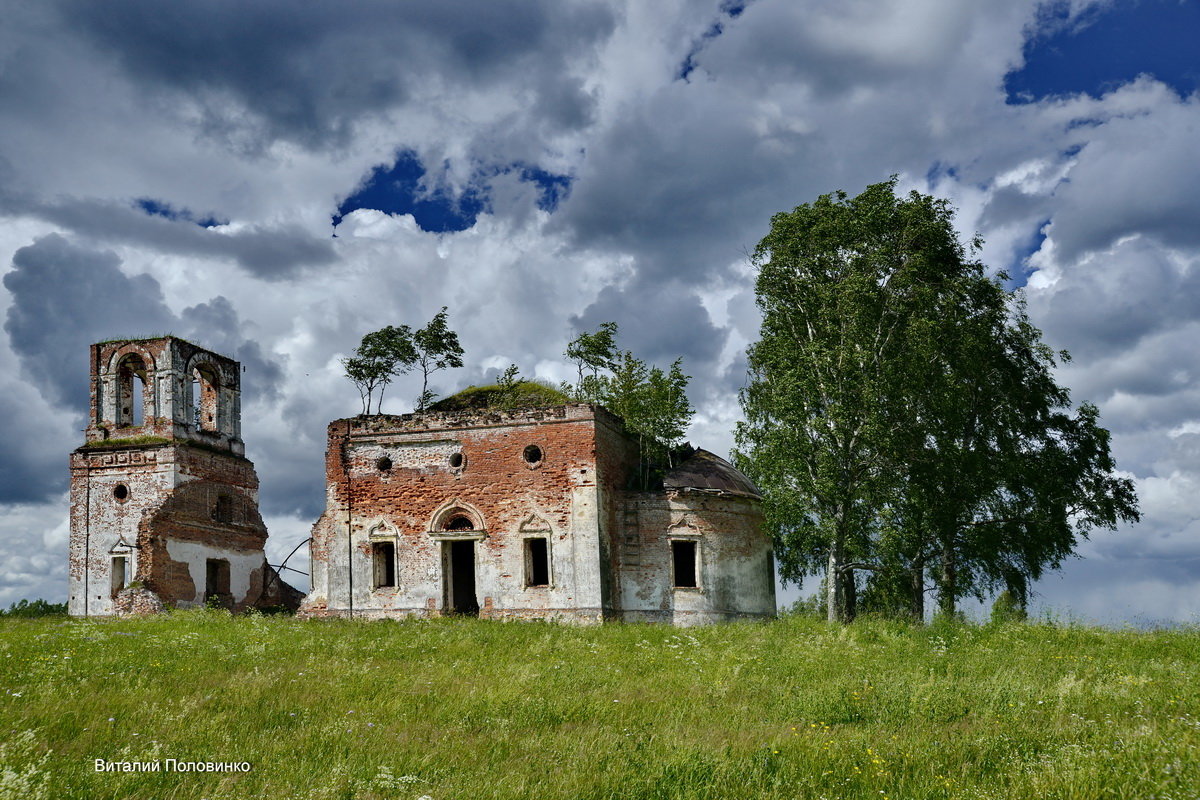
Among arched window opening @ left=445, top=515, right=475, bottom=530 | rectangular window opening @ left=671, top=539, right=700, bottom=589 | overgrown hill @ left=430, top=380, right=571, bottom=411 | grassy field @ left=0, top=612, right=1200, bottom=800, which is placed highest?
overgrown hill @ left=430, top=380, right=571, bottom=411

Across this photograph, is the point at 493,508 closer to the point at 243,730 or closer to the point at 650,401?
the point at 650,401

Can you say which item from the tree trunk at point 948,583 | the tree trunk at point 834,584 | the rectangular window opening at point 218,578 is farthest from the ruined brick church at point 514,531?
the tree trunk at point 948,583

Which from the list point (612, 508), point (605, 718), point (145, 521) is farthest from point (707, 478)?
point (145, 521)

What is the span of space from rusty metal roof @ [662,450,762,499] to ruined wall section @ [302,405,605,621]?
2678mm

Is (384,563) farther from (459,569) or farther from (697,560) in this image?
(697,560)

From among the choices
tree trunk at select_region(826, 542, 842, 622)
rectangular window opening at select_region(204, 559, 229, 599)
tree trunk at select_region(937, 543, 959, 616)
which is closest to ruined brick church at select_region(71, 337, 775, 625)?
rectangular window opening at select_region(204, 559, 229, 599)

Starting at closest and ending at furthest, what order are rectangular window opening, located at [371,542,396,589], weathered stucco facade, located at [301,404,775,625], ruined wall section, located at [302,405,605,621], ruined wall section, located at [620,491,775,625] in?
ruined wall section, located at [302,405,605,621]
weathered stucco facade, located at [301,404,775,625]
ruined wall section, located at [620,491,775,625]
rectangular window opening, located at [371,542,396,589]

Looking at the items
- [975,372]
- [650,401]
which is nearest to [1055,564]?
[975,372]

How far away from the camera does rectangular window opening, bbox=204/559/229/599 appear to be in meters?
31.9

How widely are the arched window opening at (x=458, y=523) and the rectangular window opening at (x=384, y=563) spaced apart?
1583 mm

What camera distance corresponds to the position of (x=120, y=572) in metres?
30.4

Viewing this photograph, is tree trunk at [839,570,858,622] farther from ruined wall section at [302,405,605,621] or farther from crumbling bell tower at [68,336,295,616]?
crumbling bell tower at [68,336,295,616]

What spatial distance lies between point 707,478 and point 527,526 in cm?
498

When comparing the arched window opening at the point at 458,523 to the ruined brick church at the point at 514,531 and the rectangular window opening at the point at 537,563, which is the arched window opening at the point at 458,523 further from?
the rectangular window opening at the point at 537,563
